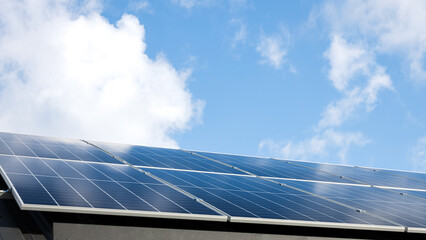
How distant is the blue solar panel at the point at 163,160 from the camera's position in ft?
64.7

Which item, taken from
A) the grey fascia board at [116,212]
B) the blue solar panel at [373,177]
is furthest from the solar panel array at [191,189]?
the blue solar panel at [373,177]

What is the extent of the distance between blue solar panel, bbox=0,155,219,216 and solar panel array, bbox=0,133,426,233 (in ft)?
0.08

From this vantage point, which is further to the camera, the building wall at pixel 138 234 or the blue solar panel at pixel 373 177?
the blue solar panel at pixel 373 177

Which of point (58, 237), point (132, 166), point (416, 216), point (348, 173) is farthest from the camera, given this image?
point (348, 173)

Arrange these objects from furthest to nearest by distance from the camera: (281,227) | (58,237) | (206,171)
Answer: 1. (206,171)
2. (281,227)
3. (58,237)

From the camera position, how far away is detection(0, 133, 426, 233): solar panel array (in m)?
11.3

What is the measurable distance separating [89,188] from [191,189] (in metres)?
3.20

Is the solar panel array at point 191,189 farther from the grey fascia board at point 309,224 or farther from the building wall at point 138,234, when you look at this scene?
the building wall at point 138,234

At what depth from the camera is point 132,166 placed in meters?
17.8

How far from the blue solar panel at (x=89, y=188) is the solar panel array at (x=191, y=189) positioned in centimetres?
3

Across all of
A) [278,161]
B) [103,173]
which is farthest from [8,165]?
[278,161]

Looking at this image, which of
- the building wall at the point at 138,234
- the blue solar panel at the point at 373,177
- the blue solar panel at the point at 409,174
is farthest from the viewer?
the blue solar panel at the point at 409,174

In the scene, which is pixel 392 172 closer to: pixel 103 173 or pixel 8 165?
pixel 103 173

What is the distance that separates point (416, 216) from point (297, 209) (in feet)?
13.3
